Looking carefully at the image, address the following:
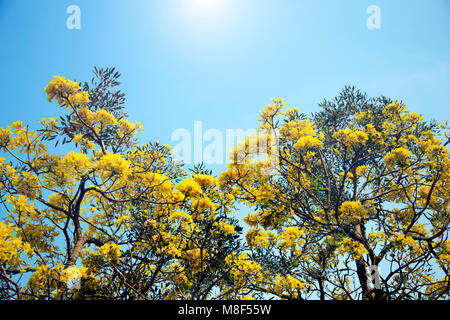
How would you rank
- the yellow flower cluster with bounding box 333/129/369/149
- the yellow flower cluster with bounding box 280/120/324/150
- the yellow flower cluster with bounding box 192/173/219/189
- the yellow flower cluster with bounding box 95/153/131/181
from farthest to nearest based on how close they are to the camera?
the yellow flower cluster with bounding box 333/129/369/149
the yellow flower cluster with bounding box 280/120/324/150
the yellow flower cluster with bounding box 192/173/219/189
the yellow flower cluster with bounding box 95/153/131/181

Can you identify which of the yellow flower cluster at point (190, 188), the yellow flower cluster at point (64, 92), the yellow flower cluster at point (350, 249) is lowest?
the yellow flower cluster at point (350, 249)

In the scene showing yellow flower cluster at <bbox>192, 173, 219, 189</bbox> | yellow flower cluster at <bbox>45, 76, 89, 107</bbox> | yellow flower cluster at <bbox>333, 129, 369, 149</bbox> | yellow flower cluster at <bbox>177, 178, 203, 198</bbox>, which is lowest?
yellow flower cluster at <bbox>177, 178, 203, 198</bbox>

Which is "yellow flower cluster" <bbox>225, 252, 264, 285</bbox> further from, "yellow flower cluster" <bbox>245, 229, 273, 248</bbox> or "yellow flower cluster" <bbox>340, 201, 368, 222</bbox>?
"yellow flower cluster" <bbox>340, 201, 368, 222</bbox>

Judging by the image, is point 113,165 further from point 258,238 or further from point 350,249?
point 350,249

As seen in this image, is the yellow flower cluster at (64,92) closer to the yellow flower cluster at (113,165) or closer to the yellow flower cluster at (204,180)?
the yellow flower cluster at (113,165)

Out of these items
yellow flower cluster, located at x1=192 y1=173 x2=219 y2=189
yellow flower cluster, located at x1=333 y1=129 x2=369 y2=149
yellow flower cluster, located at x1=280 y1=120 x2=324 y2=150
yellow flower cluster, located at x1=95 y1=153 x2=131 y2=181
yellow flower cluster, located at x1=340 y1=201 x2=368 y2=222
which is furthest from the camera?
yellow flower cluster, located at x1=333 y1=129 x2=369 y2=149

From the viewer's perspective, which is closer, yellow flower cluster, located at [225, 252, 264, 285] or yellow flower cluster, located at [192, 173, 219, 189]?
yellow flower cluster, located at [225, 252, 264, 285]

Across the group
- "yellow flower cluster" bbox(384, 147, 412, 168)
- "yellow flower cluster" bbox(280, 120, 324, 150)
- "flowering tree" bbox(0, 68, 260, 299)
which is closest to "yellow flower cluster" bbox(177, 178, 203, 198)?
"flowering tree" bbox(0, 68, 260, 299)

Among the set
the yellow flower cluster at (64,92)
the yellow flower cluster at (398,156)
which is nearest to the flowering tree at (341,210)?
the yellow flower cluster at (398,156)

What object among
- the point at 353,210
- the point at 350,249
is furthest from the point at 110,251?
the point at 353,210

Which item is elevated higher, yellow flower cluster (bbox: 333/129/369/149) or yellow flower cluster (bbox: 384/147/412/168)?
yellow flower cluster (bbox: 333/129/369/149)
